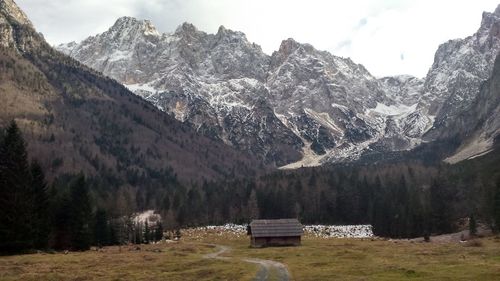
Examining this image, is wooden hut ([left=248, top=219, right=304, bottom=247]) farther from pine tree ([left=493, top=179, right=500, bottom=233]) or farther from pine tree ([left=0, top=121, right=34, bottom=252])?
pine tree ([left=0, top=121, right=34, bottom=252])

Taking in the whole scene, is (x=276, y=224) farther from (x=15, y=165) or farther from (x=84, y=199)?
(x=15, y=165)

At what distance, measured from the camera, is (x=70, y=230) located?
10612 cm

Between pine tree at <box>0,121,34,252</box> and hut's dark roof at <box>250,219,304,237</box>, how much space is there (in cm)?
5778

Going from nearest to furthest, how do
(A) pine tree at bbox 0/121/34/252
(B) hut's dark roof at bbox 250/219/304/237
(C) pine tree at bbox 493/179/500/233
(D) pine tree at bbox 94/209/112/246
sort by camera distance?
(A) pine tree at bbox 0/121/34/252 < (C) pine tree at bbox 493/179/500/233 < (B) hut's dark roof at bbox 250/219/304/237 < (D) pine tree at bbox 94/209/112/246

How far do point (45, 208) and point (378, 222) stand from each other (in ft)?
407

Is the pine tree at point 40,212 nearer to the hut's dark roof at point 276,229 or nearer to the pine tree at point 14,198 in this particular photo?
the pine tree at point 14,198

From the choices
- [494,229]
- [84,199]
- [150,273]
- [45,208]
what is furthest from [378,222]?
[150,273]

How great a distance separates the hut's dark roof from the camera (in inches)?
5108

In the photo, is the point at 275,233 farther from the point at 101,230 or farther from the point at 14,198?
the point at 14,198

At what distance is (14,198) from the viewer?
84.5 metres

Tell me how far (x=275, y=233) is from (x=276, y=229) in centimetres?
124

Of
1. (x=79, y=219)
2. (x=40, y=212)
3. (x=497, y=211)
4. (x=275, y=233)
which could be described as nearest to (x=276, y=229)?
(x=275, y=233)

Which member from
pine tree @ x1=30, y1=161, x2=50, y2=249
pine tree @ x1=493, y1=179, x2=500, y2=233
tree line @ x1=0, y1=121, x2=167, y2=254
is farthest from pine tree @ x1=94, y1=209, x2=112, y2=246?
pine tree @ x1=493, y1=179, x2=500, y2=233

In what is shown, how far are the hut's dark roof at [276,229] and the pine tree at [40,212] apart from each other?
51347mm
